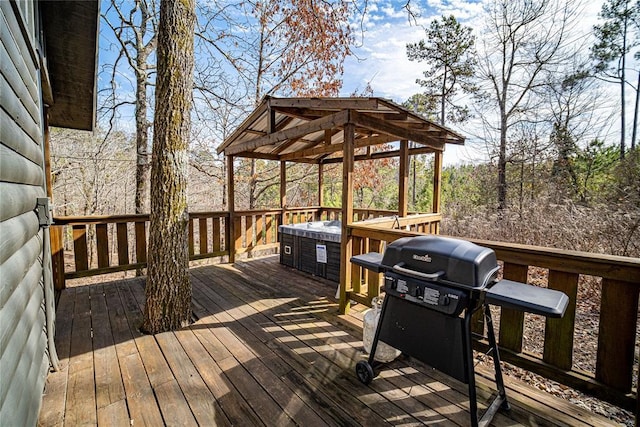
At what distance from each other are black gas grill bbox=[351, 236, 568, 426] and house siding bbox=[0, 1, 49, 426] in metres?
1.86

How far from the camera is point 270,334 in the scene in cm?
278

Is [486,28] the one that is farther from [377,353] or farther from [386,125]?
[377,353]

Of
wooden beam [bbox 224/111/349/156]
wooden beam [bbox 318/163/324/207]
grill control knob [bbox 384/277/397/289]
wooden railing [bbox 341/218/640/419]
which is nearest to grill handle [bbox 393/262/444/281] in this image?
grill control knob [bbox 384/277/397/289]

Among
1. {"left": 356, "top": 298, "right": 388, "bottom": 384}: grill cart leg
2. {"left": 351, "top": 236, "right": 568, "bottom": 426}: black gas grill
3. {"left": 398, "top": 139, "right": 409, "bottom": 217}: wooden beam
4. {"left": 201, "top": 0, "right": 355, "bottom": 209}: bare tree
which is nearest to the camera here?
{"left": 351, "top": 236, "right": 568, "bottom": 426}: black gas grill

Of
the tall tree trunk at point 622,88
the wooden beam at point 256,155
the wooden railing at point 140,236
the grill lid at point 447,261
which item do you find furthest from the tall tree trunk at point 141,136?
the tall tree trunk at point 622,88

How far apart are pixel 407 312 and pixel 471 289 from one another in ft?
1.55

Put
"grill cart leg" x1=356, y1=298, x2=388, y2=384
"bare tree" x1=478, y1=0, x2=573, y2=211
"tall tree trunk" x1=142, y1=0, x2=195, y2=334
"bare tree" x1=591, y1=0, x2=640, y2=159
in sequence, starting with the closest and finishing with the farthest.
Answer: "grill cart leg" x1=356, y1=298, x2=388, y2=384 < "tall tree trunk" x1=142, y1=0, x2=195, y2=334 < "bare tree" x1=591, y1=0, x2=640, y2=159 < "bare tree" x1=478, y1=0, x2=573, y2=211

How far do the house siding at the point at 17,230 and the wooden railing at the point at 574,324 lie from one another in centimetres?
270

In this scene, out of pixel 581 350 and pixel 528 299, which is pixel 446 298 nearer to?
pixel 528 299

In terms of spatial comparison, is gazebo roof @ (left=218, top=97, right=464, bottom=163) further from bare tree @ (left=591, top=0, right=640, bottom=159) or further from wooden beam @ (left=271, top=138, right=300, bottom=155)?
bare tree @ (left=591, top=0, right=640, bottom=159)

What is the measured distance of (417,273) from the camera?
5.47 ft

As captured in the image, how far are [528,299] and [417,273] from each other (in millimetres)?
531

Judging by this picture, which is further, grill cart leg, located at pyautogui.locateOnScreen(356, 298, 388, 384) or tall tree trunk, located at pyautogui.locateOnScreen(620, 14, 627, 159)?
tall tree trunk, located at pyautogui.locateOnScreen(620, 14, 627, 159)

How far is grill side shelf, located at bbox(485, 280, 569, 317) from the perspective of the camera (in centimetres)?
126
